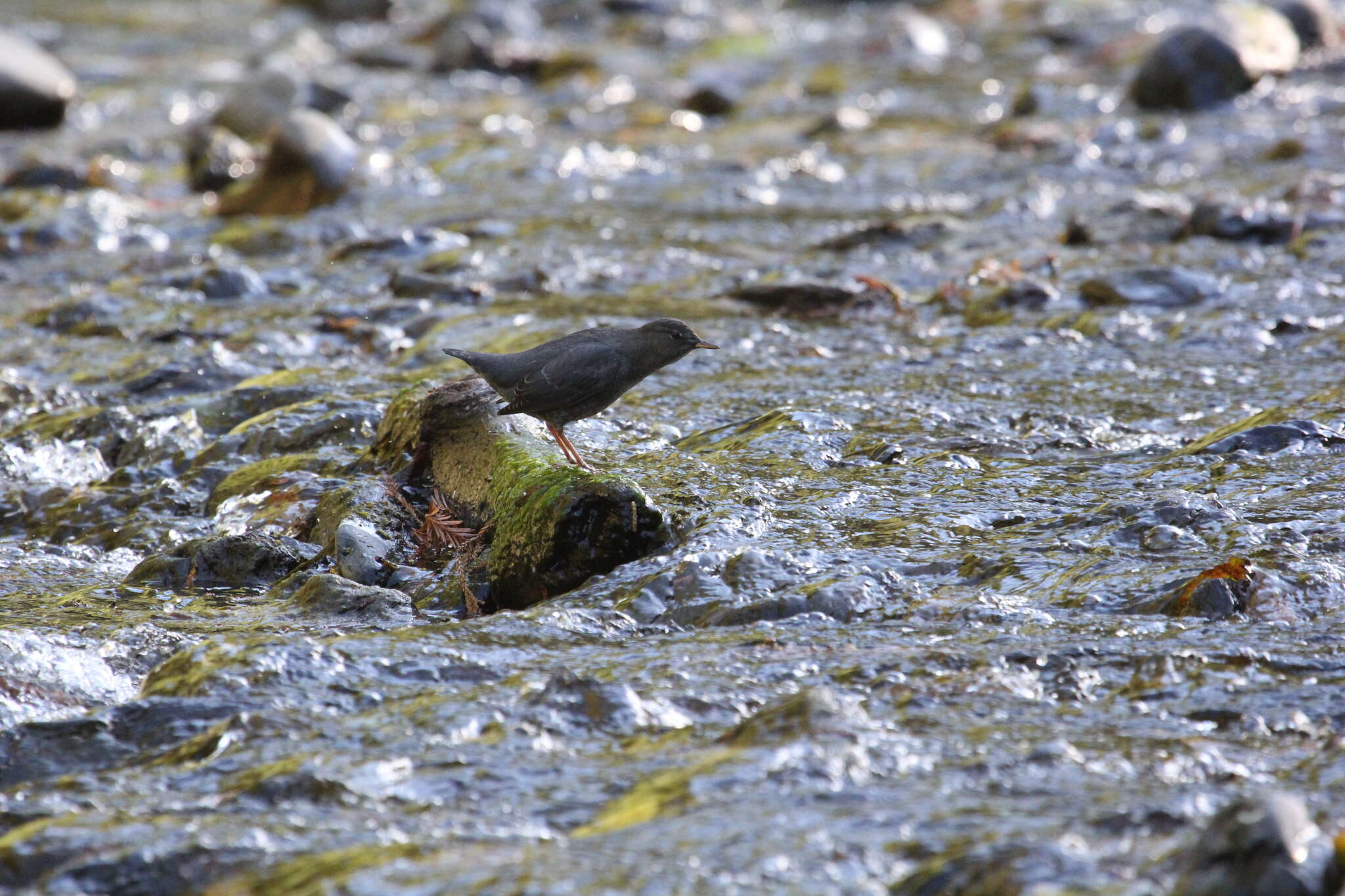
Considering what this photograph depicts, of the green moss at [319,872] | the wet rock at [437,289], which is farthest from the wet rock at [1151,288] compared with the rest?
the green moss at [319,872]

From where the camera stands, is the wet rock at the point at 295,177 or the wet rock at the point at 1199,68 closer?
the wet rock at the point at 295,177

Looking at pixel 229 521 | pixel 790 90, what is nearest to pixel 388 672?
pixel 229 521

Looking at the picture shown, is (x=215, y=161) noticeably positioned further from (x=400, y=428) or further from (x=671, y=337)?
(x=671, y=337)

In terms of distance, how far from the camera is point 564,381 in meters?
5.54

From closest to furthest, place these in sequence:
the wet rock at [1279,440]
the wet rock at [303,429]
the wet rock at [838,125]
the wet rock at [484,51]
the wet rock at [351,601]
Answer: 1. the wet rock at [351,601]
2. the wet rock at [1279,440]
3. the wet rock at [303,429]
4. the wet rock at [838,125]
5. the wet rock at [484,51]

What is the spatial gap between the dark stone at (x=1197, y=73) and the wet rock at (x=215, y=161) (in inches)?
325

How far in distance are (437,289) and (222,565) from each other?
4222 millimetres

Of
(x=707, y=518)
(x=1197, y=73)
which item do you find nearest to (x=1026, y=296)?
(x=707, y=518)

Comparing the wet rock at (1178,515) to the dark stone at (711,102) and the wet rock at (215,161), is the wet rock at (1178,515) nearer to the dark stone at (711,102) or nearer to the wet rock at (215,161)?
the wet rock at (215,161)

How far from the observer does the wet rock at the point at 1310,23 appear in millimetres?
14836

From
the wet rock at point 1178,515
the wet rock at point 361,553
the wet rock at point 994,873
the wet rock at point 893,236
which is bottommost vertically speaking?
the wet rock at point 893,236

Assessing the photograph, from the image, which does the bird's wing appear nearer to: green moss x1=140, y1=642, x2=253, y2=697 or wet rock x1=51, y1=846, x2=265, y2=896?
green moss x1=140, y1=642, x2=253, y2=697

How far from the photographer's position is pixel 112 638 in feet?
15.2

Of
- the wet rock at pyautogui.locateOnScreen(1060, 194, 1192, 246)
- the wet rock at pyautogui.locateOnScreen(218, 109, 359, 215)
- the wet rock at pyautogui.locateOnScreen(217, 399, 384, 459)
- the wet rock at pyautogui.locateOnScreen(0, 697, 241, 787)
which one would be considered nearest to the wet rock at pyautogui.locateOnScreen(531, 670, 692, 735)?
the wet rock at pyautogui.locateOnScreen(0, 697, 241, 787)
